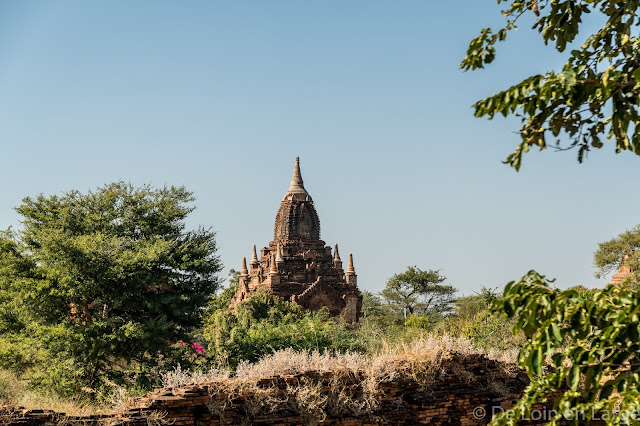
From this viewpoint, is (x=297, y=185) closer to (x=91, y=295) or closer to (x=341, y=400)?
(x=91, y=295)

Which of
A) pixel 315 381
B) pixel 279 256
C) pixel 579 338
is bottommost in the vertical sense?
pixel 315 381

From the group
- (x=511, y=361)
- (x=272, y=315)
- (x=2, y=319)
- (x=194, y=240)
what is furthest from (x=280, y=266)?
(x=511, y=361)

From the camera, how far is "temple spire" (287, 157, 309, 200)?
139ft

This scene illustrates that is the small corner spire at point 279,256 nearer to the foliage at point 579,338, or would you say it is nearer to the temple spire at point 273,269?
the temple spire at point 273,269

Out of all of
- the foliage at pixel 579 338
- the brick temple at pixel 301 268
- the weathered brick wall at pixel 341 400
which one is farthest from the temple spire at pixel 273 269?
the foliage at pixel 579 338

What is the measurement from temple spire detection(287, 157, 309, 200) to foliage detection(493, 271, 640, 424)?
38.5 m

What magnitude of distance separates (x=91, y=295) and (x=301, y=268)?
22.7 m

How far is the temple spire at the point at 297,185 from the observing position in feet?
139

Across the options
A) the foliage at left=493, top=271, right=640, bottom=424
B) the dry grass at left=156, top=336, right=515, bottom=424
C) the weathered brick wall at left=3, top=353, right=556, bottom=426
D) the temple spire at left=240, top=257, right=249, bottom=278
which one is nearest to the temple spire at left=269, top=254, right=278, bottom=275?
the temple spire at left=240, top=257, right=249, bottom=278

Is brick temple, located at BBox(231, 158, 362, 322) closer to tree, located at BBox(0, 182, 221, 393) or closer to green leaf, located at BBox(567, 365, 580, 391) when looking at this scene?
tree, located at BBox(0, 182, 221, 393)

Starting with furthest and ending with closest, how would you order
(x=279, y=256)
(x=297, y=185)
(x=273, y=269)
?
(x=297, y=185)
(x=279, y=256)
(x=273, y=269)

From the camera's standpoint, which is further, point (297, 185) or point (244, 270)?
point (297, 185)

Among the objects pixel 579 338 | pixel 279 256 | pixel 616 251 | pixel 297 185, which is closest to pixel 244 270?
pixel 279 256

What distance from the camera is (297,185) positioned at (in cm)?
4294
